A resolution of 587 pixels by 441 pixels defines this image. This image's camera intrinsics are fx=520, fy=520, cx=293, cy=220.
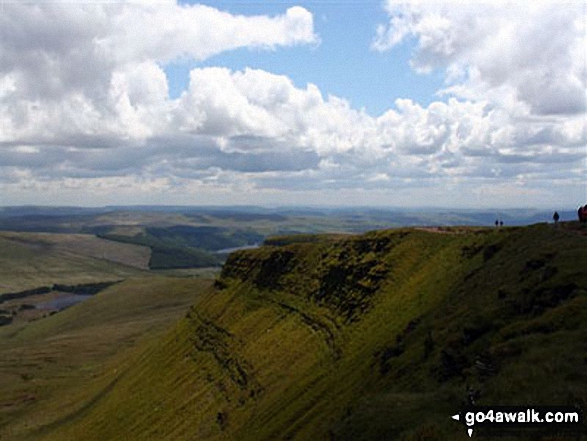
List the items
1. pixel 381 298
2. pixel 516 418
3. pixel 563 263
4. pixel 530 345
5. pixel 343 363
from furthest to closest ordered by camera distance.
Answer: pixel 381 298 < pixel 343 363 < pixel 563 263 < pixel 530 345 < pixel 516 418

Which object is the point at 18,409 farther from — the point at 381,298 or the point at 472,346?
the point at 472,346

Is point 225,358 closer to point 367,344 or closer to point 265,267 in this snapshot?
point 265,267

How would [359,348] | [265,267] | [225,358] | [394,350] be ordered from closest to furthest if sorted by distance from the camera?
[394,350] < [359,348] < [225,358] < [265,267]

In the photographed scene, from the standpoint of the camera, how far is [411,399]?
119 feet

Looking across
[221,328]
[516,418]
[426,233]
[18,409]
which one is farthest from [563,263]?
[18,409]

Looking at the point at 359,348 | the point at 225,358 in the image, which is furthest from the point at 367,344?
the point at 225,358

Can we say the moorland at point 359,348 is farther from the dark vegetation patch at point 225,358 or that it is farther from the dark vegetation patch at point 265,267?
the dark vegetation patch at point 265,267

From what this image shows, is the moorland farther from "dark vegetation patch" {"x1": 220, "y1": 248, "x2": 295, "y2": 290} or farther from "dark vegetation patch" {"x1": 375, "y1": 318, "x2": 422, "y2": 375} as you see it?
"dark vegetation patch" {"x1": 220, "y1": 248, "x2": 295, "y2": 290}

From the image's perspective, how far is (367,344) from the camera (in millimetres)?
76000

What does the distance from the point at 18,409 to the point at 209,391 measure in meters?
89.7

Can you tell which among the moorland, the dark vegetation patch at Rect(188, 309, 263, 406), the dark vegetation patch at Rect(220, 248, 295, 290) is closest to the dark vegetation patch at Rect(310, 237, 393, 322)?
the moorland

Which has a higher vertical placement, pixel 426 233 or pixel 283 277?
pixel 426 233

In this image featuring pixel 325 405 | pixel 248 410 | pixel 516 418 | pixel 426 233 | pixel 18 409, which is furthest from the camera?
pixel 18 409

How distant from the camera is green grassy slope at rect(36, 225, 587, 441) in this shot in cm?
3391
